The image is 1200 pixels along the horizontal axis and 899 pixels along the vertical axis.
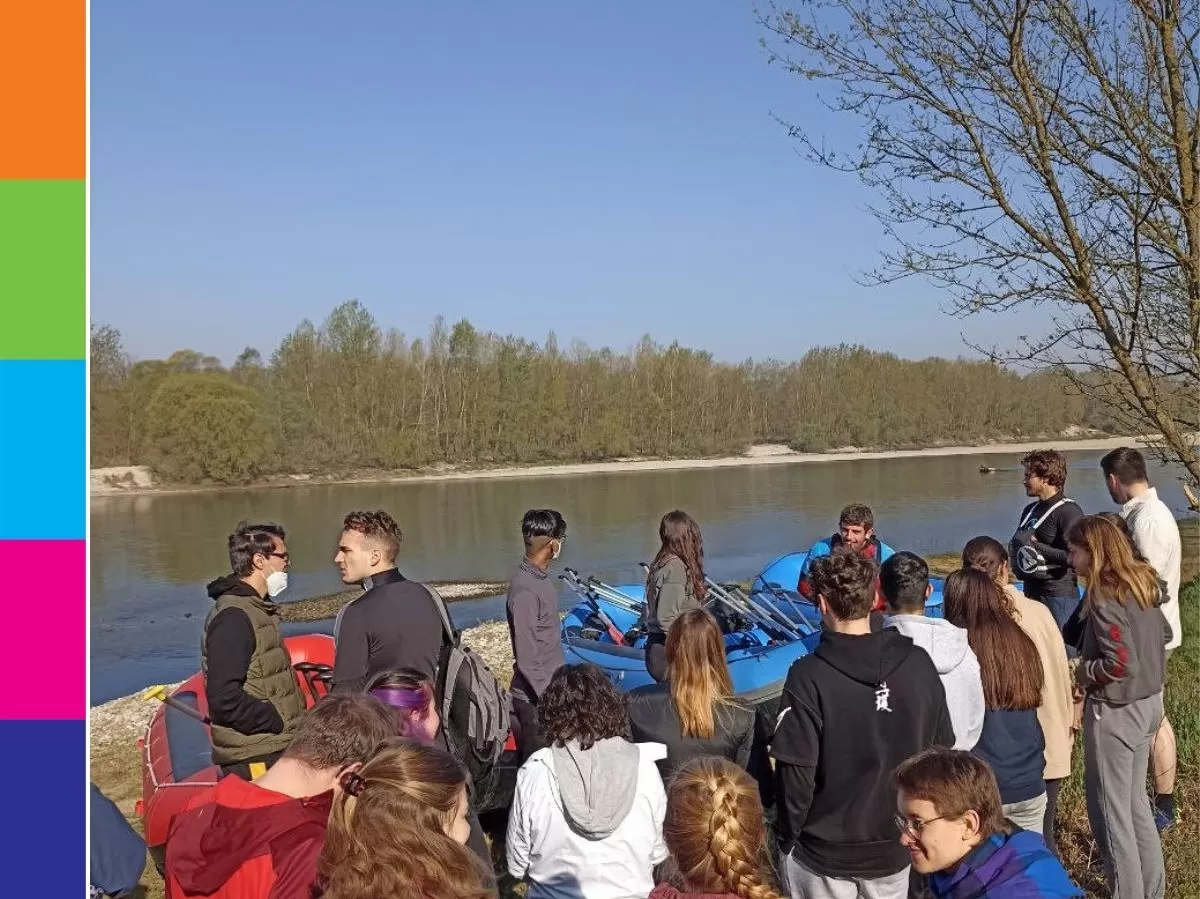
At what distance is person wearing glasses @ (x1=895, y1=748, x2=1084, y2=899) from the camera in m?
1.83

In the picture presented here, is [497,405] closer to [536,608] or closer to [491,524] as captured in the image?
[491,524]

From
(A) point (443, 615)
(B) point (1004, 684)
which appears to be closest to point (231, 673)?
(A) point (443, 615)

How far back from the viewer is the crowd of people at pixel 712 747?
5.88 feet

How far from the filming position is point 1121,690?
3033mm

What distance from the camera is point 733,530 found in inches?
981

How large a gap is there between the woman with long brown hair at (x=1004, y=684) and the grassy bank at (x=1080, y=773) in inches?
30.2

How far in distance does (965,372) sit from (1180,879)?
6423cm

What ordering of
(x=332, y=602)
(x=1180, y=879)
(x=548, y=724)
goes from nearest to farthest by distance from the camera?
1. (x=548, y=724)
2. (x=1180, y=879)
3. (x=332, y=602)

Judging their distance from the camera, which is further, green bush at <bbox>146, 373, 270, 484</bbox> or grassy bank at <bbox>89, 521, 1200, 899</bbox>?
green bush at <bbox>146, 373, 270, 484</bbox>

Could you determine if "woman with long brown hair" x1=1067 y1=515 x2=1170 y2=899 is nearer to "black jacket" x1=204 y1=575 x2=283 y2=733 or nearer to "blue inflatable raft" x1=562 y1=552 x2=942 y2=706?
"blue inflatable raft" x1=562 y1=552 x2=942 y2=706

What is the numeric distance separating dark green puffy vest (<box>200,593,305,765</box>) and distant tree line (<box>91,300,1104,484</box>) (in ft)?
131

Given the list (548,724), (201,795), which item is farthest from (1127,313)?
(201,795)

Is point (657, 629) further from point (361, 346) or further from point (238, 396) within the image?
point (361, 346)

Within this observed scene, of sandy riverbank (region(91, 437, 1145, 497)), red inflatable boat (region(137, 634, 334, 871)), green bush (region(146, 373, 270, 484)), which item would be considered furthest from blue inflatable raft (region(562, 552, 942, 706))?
sandy riverbank (region(91, 437, 1145, 497))
